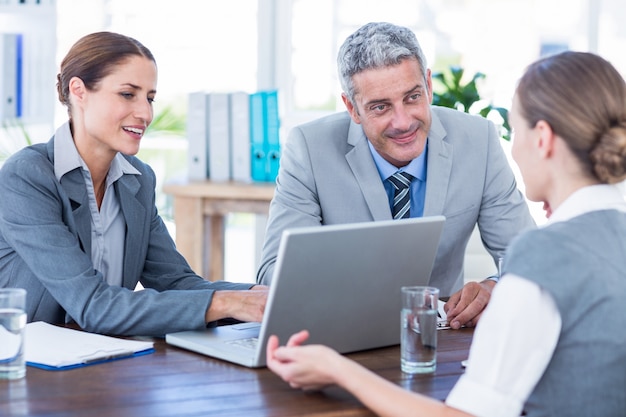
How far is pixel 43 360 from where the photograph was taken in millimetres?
1636

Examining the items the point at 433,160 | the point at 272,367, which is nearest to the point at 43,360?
the point at 272,367

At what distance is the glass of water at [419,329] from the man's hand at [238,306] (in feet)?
1.10

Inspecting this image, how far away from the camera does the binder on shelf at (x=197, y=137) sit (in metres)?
4.05

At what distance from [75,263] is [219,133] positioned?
85.4 inches

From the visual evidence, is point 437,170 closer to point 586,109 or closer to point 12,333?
point 586,109

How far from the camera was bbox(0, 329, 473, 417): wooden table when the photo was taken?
1.40 m

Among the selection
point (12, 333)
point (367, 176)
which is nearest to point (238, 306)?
point (12, 333)

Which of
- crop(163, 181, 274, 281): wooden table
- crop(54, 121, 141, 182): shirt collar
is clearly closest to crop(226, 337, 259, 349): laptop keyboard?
crop(54, 121, 141, 182): shirt collar

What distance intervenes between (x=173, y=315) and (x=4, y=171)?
21.1 inches

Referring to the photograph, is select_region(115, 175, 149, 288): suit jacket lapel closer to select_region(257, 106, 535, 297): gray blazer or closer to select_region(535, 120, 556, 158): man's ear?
select_region(257, 106, 535, 297): gray blazer

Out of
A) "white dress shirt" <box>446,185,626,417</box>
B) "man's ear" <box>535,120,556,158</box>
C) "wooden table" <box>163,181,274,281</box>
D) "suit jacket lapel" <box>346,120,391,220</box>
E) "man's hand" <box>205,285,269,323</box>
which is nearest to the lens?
"white dress shirt" <box>446,185,626,417</box>

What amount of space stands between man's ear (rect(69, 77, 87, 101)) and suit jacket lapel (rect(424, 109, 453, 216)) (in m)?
0.89

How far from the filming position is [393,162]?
2.48m

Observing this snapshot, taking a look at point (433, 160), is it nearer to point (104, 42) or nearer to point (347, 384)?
point (104, 42)
